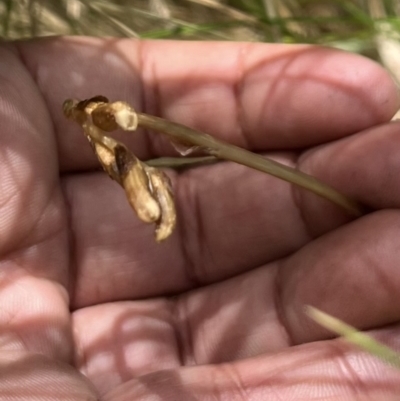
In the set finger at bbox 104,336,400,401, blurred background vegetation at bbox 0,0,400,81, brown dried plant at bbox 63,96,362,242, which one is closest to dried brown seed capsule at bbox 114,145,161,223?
brown dried plant at bbox 63,96,362,242

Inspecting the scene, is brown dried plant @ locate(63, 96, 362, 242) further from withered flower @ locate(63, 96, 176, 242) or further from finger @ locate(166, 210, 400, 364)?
finger @ locate(166, 210, 400, 364)

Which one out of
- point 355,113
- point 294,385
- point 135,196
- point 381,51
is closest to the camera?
point 135,196

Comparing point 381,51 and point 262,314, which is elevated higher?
point 381,51

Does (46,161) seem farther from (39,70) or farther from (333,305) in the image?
(333,305)

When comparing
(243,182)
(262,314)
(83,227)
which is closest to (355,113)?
(243,182)

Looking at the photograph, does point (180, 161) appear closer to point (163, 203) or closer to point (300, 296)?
point (300, 296)

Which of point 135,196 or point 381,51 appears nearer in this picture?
point 135,196
